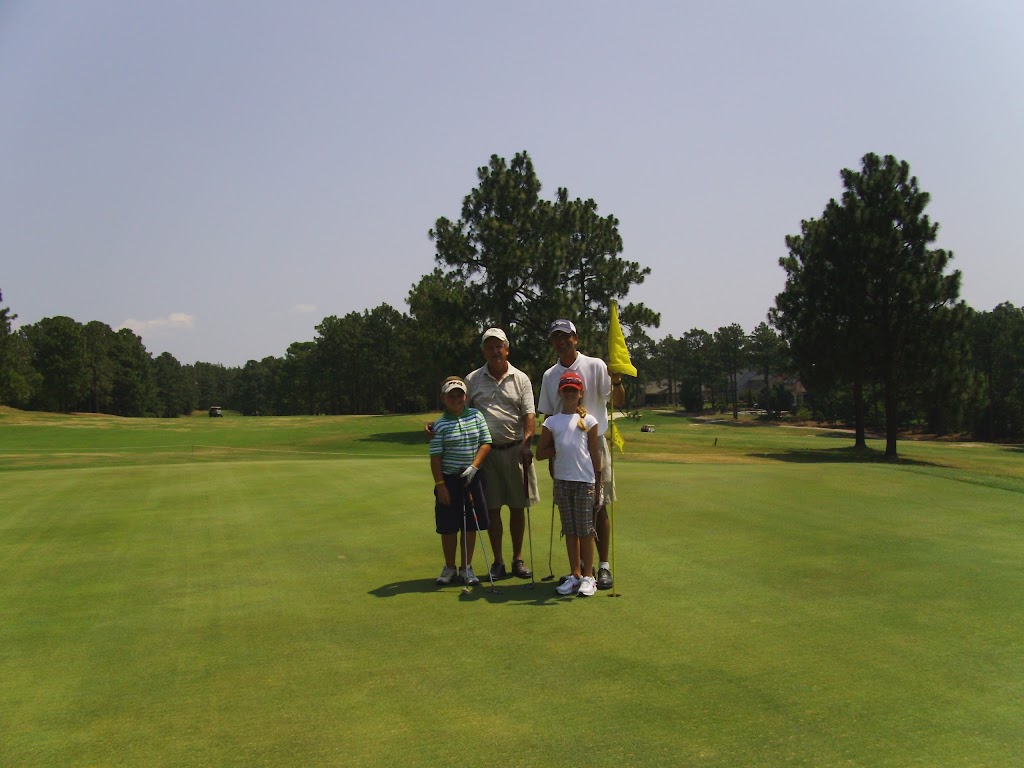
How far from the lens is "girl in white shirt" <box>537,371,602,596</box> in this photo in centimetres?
655

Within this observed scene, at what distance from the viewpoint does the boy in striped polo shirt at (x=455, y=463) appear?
22.6 feet

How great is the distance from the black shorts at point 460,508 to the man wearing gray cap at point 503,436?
0.11 metres

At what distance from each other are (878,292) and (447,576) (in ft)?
110

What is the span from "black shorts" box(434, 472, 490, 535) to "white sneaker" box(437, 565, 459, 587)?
0.32 m

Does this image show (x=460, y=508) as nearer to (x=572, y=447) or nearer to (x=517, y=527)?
(x=517, y=527)

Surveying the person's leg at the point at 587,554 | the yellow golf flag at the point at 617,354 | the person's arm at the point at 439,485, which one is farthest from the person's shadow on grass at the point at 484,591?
the yellow golf flag at the point at 617,354

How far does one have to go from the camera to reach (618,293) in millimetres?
44375

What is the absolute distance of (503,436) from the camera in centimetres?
716

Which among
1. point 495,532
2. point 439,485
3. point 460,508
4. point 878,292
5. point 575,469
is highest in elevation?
point 878,292

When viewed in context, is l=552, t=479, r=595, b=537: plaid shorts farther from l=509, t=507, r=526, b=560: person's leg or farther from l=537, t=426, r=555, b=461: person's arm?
l=509, t=507, r=526, b=560: person's leg

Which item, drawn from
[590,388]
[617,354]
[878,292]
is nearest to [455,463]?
[590,388]

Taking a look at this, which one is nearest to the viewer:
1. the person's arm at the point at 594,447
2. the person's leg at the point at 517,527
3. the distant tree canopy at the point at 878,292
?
the person's arm at the point at 594,447

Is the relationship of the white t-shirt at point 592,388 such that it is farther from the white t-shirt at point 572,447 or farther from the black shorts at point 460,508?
the black shorts at point 460,508

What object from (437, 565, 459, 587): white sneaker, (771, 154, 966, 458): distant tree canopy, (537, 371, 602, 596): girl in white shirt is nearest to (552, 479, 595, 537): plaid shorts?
(537, 371, 602, 596): girl in white shirt
